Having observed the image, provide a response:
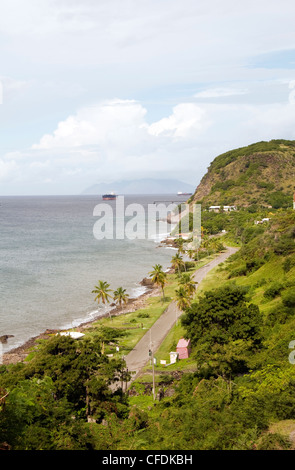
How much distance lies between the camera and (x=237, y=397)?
76.5 feet

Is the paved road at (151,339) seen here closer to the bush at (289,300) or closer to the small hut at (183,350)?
the small hut at (183,350)

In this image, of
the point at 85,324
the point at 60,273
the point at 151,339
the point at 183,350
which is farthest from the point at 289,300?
the point at 60,273

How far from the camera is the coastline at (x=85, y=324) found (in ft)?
154

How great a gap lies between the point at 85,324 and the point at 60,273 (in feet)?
112

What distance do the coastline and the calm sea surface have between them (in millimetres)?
1555

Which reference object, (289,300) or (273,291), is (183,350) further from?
(273,291)

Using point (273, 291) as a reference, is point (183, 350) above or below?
below

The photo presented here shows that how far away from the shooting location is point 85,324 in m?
58.6

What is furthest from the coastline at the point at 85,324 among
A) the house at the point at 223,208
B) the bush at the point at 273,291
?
the house at the point at 223,208

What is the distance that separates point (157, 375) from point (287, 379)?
55.4 feet

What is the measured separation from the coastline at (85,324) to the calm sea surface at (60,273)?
1.55 meters

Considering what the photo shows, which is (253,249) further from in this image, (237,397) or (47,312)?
(237,397)

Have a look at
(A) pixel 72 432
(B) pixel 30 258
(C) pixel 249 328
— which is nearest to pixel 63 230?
(B) pixel 30 258

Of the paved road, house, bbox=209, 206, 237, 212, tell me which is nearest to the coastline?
the paved road
